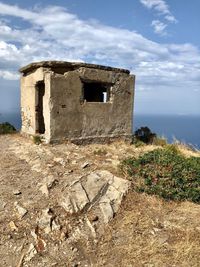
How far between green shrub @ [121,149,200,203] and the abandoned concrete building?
2922 mm

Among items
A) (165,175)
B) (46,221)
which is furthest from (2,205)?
(165,175)

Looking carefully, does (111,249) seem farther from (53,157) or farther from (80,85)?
(80,85)

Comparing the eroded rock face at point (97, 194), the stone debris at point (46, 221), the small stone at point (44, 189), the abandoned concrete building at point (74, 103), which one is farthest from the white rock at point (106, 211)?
the abandoned concrete building at point (74, 103)

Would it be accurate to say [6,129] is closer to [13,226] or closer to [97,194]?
[97,194]

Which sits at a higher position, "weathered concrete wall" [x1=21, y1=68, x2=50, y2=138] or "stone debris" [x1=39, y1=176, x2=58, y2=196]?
"weathered concrete wall" [x1=21, y1=68, x2=50, y2=138]

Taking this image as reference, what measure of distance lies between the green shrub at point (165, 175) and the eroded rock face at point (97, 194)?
58 centimetres

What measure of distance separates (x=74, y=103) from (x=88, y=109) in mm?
688

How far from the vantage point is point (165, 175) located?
388 inches

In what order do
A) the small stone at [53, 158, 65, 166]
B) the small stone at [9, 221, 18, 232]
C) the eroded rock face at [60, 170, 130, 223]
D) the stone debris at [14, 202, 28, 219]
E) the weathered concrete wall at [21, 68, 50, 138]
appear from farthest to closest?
the weathered concrete wall at [21, 68, 50, 138], the small stone at [53, 158, 65, 166], the eroded rock face at [60, 170, 130, 223], the stone debris at [14, 202, 28, 219], the small stone at [9, 221, 18, 232]

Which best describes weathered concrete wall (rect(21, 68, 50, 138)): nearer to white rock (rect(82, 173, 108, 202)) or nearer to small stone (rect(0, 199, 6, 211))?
white rock (rect(82, 173, 108, 202))

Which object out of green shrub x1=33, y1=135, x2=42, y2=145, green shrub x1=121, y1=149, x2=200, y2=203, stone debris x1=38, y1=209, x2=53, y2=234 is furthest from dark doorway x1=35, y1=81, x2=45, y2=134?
stone debris x1=38, y1=209, x2=53, y2=234

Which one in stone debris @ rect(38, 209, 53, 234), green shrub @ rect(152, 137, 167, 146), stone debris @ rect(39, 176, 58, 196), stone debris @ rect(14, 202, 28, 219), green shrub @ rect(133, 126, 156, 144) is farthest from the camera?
green shrub @ rect(133, 126, 156, 144)

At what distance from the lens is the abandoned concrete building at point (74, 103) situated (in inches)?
481

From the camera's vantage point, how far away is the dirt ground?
22.8 ft
